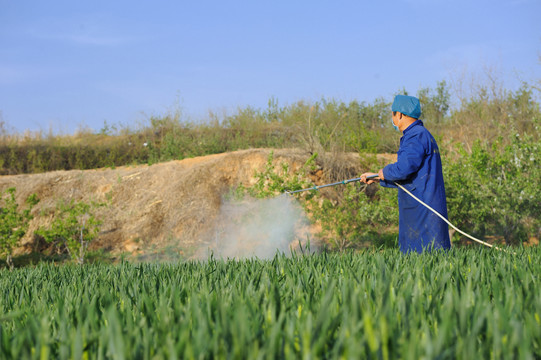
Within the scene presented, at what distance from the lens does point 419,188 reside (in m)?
4.89

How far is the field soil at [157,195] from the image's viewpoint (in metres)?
11.7

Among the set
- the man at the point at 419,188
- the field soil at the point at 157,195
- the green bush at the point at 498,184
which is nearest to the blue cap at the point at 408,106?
the man at the point at 419,188

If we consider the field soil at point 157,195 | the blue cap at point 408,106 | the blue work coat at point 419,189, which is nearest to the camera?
the blue work coat at point 419,189

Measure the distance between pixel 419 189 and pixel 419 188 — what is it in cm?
1

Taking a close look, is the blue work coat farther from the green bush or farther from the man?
the green bush

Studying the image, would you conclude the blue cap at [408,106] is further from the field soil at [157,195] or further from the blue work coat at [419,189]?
the field soil at [157,195]

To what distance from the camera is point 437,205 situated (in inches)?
190

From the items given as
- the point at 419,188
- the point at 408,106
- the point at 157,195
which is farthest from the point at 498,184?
the point at 157,195

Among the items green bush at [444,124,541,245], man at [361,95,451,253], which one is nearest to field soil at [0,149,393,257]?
green bush at [444,124,541,245]

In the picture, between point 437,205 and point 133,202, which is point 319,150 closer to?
point 133,202

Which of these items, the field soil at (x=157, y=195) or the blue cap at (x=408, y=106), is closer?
the blue cap at (x=408, y=106)

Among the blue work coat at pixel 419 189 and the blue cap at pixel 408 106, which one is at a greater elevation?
the blue cap at pixel 408 106

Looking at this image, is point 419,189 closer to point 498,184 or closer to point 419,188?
point 419,188

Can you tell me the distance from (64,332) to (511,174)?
9.33m
